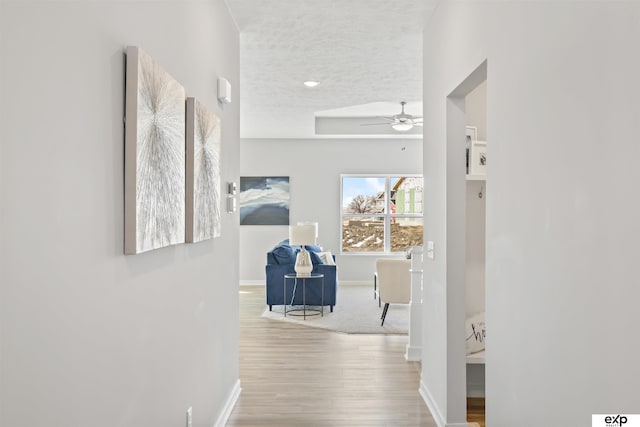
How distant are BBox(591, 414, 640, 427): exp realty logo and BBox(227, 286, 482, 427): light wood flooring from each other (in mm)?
2013

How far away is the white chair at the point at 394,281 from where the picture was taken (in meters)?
6.12

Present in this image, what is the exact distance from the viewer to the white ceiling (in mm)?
3389

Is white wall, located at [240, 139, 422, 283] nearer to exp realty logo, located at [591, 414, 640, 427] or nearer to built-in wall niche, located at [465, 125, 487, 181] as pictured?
built-in wall niche, located at [465, 125, 487, 181]

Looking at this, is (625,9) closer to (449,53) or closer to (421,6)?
(449,53)

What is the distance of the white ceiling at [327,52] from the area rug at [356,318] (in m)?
2.67

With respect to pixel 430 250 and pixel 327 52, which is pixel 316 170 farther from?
pixel 430 250

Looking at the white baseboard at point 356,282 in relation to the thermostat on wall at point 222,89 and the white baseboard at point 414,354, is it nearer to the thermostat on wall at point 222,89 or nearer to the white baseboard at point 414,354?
the white baseboard at point 414,354

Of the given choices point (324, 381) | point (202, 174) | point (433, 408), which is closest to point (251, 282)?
point (324, 381)

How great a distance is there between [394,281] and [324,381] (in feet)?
7.58

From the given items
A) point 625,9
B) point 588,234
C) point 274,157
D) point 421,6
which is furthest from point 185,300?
point 274,157

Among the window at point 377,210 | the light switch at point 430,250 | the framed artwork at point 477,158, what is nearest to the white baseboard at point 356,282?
the window at point 377,210

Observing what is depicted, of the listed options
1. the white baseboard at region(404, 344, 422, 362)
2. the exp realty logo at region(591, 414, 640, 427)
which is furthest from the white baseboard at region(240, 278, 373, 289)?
the exp realty logo at region(591, 414, 640, 427)

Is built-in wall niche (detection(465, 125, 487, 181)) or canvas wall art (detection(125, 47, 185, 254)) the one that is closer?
canvas wall art (detection(125, 47, 185, 254))

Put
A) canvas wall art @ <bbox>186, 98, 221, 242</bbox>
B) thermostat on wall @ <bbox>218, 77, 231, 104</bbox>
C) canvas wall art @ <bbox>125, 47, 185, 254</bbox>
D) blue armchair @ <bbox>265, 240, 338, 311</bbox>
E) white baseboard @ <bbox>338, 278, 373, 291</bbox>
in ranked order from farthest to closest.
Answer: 1. white baseboard @ <bbox>338, 278, 373, 291</bbox>
2. blue armchair @ <bbox>265, 240, 338, 311</bbox>
3. thermostat on wall @ <bbox>218, 77, 231, 104</bbox>
4. canvas wall art @ <bbox>186, 98, 221, 242</bbox>
5. canvas wall art @ <bbox>125, 47, 185, 254</bbox>
